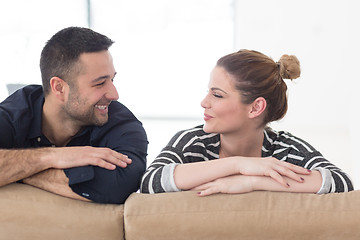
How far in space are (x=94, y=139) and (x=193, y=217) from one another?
0.72 metres

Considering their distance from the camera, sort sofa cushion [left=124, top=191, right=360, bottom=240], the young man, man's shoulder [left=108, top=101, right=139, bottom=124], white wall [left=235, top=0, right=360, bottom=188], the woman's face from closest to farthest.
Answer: sofa cushion [left=124, top=191, right=360, bottom=240] → the young man → the woman's face → man's shoulder [left=108, top=101, right=139, bottom=124] → white wall [left=235, top=0, right=360, bottom=188]

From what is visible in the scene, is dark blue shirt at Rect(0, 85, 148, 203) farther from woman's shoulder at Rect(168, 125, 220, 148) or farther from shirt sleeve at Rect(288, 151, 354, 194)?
shirt sleeve at Rect(288, 151, 354, 194)

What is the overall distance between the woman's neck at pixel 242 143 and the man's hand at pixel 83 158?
513 millimetres

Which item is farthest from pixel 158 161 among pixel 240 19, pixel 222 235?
pixel 240 19

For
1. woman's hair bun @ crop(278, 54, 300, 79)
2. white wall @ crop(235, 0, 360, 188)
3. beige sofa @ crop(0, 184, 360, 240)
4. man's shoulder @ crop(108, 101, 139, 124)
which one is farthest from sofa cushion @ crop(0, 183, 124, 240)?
white wall @ crop(235, 0, 360, 188)

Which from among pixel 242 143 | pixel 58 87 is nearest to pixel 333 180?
pixel 242 143

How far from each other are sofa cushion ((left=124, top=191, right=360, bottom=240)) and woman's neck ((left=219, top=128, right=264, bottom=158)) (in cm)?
57

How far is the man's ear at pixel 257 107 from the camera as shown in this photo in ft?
5.75

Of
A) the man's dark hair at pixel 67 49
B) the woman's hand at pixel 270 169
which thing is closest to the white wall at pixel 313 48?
the man's dark hair at pixel 67 49

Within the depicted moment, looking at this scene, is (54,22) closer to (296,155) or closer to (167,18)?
(167,18)

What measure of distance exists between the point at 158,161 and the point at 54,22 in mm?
5453

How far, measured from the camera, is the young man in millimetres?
1572

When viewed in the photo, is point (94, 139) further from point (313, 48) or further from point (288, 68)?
point (313, 48)

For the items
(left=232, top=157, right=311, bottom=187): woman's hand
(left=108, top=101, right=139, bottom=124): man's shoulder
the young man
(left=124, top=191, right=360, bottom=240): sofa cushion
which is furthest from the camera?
(left=108, top=101, right=139, bottom=124): man's shoulder
